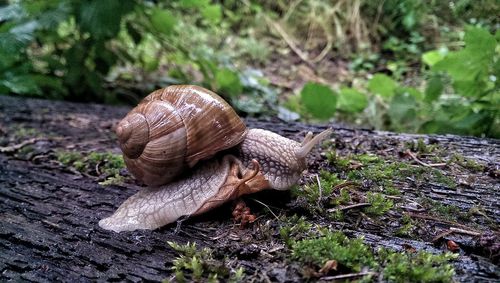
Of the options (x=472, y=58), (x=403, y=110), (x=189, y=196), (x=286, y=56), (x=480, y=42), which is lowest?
(x=286, y=56)

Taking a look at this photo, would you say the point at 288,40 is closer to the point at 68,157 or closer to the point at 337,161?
the point at 68,157

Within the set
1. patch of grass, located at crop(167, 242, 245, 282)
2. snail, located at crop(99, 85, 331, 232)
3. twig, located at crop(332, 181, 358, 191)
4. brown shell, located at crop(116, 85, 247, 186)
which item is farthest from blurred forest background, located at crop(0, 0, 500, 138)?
patch of grass, located at crop(167, 242, 245, 282)

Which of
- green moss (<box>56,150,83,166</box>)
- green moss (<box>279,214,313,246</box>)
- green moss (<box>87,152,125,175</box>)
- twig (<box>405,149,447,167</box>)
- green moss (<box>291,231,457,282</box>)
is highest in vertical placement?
twig (<box>405,149,447,167</box>)

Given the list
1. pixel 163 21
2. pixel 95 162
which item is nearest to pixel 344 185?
pixel 95 162

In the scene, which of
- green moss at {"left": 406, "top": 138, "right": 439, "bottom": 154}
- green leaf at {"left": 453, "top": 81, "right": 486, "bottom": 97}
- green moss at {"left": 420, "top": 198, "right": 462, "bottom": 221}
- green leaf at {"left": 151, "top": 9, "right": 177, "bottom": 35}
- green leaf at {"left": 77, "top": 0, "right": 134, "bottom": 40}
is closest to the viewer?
green moss at {"left": 420, "top": 198, "right": 462, "bottom": 221}

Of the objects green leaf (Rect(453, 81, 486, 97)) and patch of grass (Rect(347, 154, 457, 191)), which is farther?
green leaf (Rect(453, 81, 486, 97))

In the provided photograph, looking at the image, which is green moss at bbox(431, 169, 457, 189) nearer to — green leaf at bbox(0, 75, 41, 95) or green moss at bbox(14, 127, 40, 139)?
green moss at bbox(14, 127, 40, 139)

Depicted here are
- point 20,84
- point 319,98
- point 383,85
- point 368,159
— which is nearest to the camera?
point 368,159
